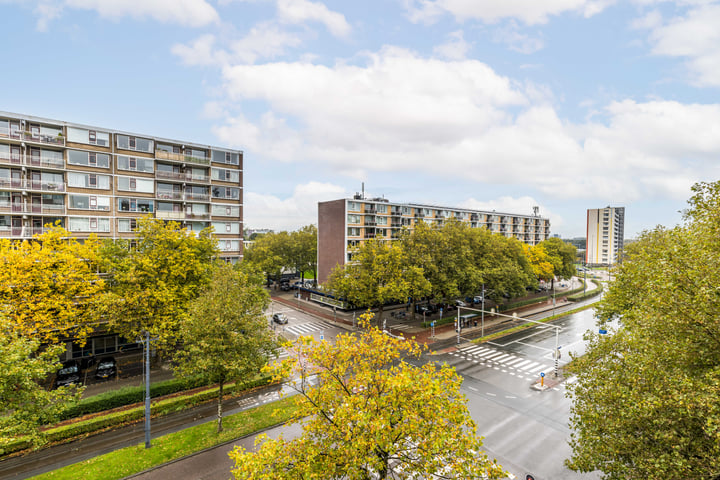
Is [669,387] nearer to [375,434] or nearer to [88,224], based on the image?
[375,434]

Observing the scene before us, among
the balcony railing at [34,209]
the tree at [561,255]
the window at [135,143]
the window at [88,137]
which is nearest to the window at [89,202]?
the balcony railing at [34,209]

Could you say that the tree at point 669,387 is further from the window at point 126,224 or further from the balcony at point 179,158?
the balcony at point 179,158

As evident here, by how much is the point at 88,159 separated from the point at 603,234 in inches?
6913

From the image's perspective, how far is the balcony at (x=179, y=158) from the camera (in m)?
41.0

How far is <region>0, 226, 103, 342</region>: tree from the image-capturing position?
79.6 feet

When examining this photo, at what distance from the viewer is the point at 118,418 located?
2202 cm

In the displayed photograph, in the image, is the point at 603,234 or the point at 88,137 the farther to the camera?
the point at 603,234

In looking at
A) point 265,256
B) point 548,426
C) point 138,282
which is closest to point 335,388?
point 548,426

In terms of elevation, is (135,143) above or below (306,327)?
above

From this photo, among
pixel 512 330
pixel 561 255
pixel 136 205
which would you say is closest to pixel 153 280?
pixel 136 205

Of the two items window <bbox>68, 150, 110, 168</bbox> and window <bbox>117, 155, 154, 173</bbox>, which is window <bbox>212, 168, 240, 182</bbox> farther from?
window <bbox>68, 150, 110, 168</bbox>

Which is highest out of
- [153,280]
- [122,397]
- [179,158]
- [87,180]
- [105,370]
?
[179,158]

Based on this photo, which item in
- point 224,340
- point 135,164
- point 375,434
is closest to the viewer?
point 375,434

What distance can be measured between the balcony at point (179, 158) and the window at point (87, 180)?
20.6ft
